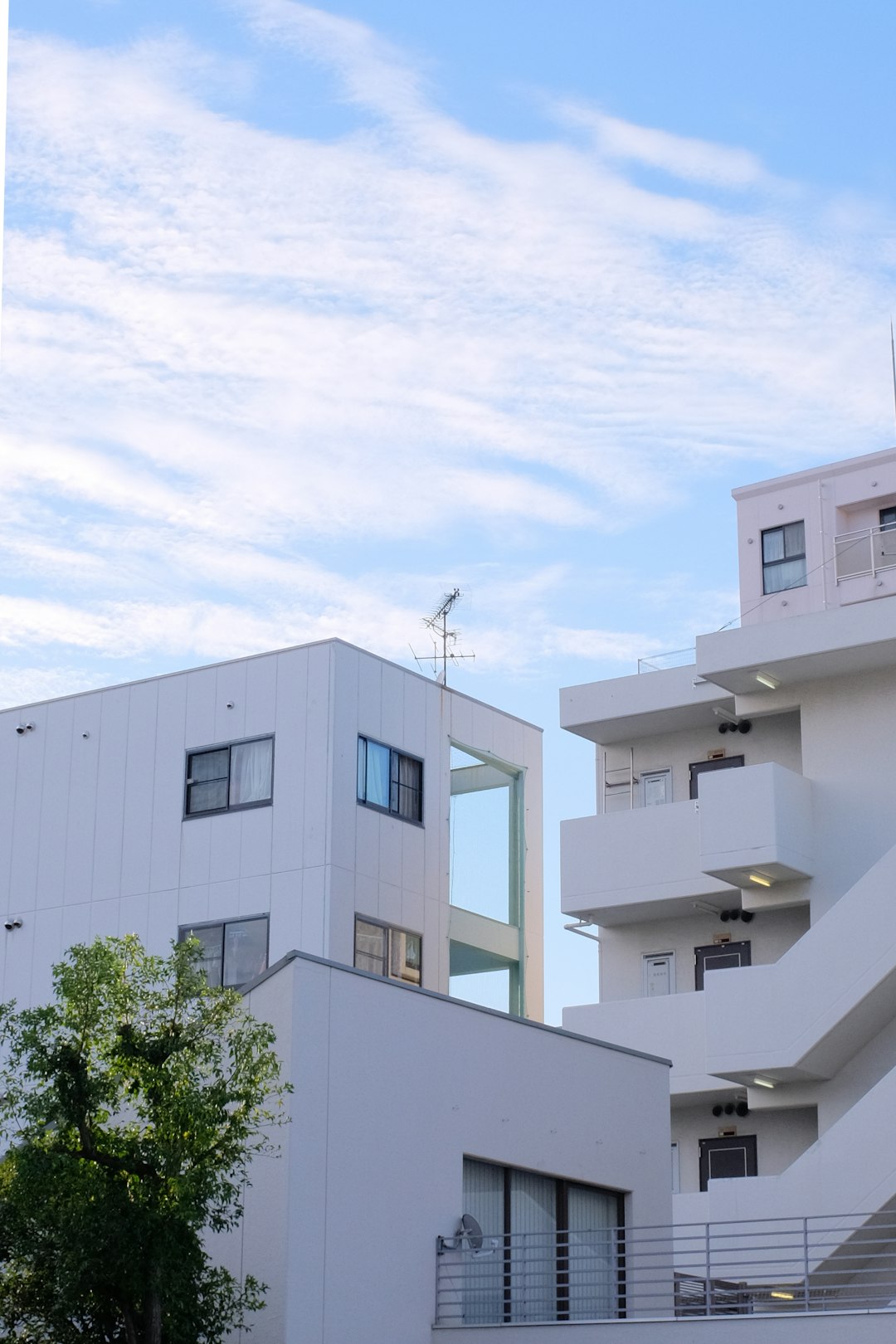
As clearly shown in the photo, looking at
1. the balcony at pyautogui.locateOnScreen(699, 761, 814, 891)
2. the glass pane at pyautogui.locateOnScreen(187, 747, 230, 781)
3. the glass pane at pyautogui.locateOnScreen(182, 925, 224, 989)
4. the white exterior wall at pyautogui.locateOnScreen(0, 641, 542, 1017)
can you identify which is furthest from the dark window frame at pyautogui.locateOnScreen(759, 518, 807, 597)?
the glass pane at pyautogui.locateOnScreen(182, 925, 224, 989)

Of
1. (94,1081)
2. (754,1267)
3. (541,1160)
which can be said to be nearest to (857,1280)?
(754,1267)

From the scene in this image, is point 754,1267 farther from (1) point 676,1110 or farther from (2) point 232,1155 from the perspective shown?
(2) point 232,1155

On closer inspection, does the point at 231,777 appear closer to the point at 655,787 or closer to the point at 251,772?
the point at 251,772

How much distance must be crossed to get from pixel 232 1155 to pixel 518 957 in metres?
16.2

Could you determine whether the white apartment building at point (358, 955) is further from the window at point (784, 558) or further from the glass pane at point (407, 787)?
the window at point (784, 558)

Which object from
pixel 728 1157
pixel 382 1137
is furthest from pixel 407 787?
pixel 382 1137

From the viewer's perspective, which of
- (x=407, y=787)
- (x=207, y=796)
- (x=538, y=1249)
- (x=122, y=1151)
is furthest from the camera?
(x=407, y=787)

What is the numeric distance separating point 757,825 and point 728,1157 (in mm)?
5410

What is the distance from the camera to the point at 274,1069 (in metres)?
17.6

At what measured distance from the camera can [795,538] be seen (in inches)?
1337

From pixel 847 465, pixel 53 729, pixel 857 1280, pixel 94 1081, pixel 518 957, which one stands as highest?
pixel 847 465

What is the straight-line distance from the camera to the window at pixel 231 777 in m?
29.5

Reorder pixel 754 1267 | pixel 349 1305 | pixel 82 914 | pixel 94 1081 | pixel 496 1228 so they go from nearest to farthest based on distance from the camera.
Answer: pixel 94 1081, pixel 349 1305, pixel 496 1228, pixel 754 1267, pixel 82 914

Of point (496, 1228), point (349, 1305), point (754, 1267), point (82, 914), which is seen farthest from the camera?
point (82, 914)
